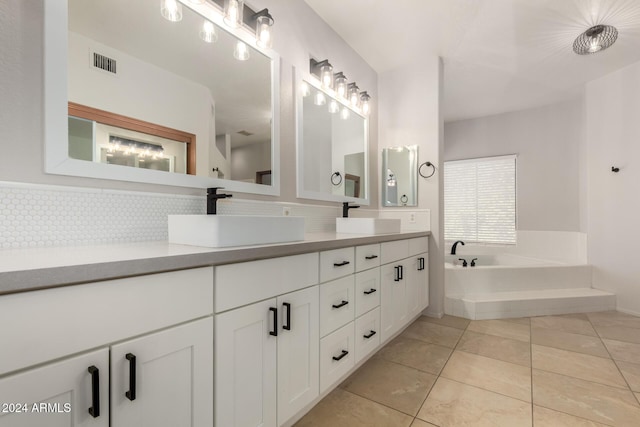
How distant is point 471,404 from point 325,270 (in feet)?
3.44

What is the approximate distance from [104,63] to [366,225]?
5.30ft

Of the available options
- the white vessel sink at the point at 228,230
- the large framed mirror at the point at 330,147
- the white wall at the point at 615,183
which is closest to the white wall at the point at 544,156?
the white wall at the point at 615,183

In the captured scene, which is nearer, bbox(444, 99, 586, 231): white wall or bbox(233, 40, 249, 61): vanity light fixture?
bbox(233, 40, 249, 61): vanity light fixture

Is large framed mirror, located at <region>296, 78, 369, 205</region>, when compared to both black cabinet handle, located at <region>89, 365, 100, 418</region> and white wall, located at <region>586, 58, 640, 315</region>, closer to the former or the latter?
black cabinet handle, located at <region>89, 365, 100, 418</region>

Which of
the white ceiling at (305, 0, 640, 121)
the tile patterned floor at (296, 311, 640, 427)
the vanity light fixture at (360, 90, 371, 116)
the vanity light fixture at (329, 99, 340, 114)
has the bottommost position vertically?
the tile patterned floor at (296, 311, 640, 427)

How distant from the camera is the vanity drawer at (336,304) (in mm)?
1404

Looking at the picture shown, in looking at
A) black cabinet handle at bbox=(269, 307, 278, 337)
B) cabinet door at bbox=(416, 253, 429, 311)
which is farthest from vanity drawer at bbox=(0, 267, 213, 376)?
cabinet door at bbox=(416, 253, 429, 311)

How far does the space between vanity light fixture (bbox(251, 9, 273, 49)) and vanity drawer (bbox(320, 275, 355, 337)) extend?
4.68 feet

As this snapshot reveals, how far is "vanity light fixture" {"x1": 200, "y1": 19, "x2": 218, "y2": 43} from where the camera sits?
4.95ft

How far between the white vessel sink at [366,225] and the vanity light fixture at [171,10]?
60.0 inches

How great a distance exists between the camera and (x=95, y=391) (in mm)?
676

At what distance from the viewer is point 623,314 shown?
2965mm

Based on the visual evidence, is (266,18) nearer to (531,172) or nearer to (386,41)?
(386,41)

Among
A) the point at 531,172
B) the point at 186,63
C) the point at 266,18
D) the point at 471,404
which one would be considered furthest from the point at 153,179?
the point at 531,172
